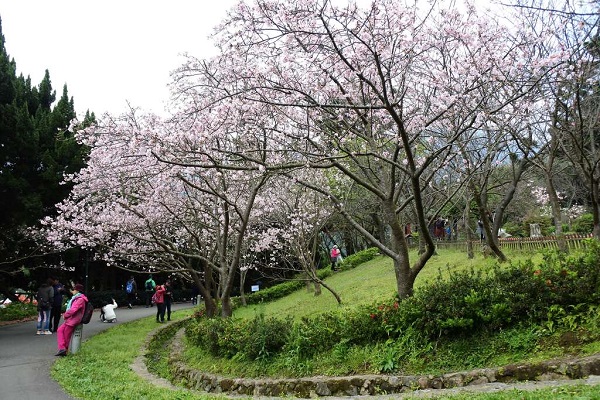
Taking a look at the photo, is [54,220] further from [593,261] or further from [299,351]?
[593,261]

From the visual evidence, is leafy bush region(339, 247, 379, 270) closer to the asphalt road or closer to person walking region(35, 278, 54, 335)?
the asphalt road

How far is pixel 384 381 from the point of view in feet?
19.9

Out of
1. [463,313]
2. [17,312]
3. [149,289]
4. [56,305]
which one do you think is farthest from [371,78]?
[149,289]

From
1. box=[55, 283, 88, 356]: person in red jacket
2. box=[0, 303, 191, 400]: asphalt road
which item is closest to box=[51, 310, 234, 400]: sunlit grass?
box=[0, 303, 191, 400]: asphalt road

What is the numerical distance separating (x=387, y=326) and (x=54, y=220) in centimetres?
1317

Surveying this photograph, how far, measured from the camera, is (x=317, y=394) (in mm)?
6391

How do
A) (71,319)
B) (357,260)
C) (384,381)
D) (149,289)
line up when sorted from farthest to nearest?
(357,260) < (149,289) < (71,319) < (384,381)

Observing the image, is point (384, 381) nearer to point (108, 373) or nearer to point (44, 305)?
point (108, 373)

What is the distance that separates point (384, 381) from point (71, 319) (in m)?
7.09

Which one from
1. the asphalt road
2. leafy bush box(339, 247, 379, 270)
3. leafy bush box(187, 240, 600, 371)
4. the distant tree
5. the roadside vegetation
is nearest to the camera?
leafy bush box(187, 240, 600, 371)

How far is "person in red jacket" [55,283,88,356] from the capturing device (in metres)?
10.0

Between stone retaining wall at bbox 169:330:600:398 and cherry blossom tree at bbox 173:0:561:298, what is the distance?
2.16 metres

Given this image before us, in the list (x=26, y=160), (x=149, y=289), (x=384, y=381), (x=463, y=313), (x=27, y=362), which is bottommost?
(x=384, y=381)

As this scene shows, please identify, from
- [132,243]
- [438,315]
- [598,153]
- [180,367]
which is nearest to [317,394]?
[438,315]
